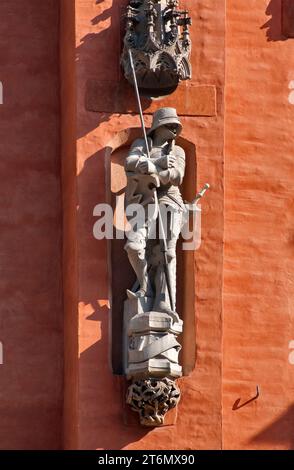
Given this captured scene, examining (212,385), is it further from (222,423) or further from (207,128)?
(207,128)

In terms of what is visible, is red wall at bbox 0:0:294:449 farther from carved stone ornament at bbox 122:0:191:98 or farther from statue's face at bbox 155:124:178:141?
statue's face at bbox 155:124:178:141

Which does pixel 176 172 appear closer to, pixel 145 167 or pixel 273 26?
pixel 145 167

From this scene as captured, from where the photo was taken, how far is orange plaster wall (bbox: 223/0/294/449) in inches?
805

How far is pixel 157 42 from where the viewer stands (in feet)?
66.2

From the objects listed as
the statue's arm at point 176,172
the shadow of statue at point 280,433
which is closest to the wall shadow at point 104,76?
the statue's arm at point 176,172

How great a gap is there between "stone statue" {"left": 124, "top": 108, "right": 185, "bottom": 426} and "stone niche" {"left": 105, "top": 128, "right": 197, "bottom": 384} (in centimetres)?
12

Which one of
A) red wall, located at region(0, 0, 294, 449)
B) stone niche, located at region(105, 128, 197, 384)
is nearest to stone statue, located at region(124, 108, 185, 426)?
stone niche, located at region(105, 128, 197, 384)

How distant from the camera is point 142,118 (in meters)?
20.0

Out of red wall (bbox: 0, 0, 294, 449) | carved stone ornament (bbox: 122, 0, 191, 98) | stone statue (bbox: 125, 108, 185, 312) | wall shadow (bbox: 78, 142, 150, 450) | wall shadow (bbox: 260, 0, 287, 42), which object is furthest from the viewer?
wall shadow (bbox: 260, 0, 287, 42)

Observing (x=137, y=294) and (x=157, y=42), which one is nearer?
Result: (x=137, y=294)

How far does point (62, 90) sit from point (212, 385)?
8.85ft

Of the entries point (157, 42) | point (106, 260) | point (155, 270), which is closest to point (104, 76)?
point (157, 42)

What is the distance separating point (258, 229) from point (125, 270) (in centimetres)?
125

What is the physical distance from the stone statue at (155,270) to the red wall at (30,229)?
34.2 inches
